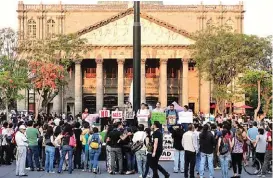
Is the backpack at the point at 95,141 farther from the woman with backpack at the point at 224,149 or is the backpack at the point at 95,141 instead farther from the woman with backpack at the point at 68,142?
the woman with backpack at the point at 224,149

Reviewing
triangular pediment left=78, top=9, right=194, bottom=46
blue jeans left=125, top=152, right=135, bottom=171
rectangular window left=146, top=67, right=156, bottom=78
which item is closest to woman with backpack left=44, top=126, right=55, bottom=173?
blue jeans left=125, top=152, right=135, bottom=171

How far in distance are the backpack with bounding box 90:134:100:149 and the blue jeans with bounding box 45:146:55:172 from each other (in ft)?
5.04

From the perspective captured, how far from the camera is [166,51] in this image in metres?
75.1

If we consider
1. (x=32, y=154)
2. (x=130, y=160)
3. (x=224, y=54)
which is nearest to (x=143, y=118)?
(x=130, y=160)

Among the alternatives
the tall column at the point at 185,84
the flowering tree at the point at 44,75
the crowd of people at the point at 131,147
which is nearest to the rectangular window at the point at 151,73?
the tall column at the point at 185,84

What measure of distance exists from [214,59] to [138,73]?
3916 cm

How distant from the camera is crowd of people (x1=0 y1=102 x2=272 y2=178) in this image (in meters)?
20.7

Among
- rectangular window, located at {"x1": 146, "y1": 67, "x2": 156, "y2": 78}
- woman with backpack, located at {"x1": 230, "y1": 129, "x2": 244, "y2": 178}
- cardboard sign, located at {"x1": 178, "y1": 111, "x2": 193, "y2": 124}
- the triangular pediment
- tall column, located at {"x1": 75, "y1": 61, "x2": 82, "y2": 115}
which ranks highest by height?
the triangular pediment

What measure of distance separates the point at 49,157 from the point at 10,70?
116ft

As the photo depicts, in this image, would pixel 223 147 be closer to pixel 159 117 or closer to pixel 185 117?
pixel 159 117

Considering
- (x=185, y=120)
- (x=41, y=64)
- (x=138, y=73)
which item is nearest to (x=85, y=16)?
(x=41, y=64)

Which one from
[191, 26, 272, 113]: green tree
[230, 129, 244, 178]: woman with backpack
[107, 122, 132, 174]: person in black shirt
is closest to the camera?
[230, 129, 244, 178]: woman with backpack

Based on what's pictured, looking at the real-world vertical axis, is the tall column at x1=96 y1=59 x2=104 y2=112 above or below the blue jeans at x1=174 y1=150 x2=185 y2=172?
above

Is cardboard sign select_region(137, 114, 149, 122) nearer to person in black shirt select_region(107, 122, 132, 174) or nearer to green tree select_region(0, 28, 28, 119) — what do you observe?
person in black shirt select_region(107, 122, 132, 174)
